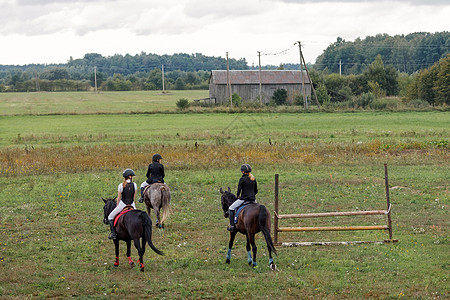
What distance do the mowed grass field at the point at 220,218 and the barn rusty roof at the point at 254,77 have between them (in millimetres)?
44613

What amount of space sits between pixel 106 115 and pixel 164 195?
59.5 m

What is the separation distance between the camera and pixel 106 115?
75.8 meters

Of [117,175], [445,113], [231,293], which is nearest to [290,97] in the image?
[445,113]

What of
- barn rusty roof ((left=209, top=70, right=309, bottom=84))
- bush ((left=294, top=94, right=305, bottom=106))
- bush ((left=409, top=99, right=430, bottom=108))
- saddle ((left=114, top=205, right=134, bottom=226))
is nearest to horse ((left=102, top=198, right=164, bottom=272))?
saddle ((left=114, top=205, right=134, bottom=226))

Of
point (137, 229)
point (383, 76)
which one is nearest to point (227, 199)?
point (137, 229)

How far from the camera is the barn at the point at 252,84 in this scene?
92938 millimetres

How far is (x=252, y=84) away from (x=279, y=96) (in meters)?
6.26

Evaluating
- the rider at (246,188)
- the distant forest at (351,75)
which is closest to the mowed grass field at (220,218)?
the rider at (246,188)

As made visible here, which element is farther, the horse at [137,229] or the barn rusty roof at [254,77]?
the barn rusty roof at [254,77]

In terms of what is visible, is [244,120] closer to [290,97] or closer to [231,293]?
[290,97]

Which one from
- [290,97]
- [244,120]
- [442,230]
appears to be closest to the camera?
[442,230]

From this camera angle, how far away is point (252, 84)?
93.1 m

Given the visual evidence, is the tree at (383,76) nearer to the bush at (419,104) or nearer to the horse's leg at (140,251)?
the bush at (419,104)

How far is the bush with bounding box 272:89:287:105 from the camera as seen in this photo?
8994cm
